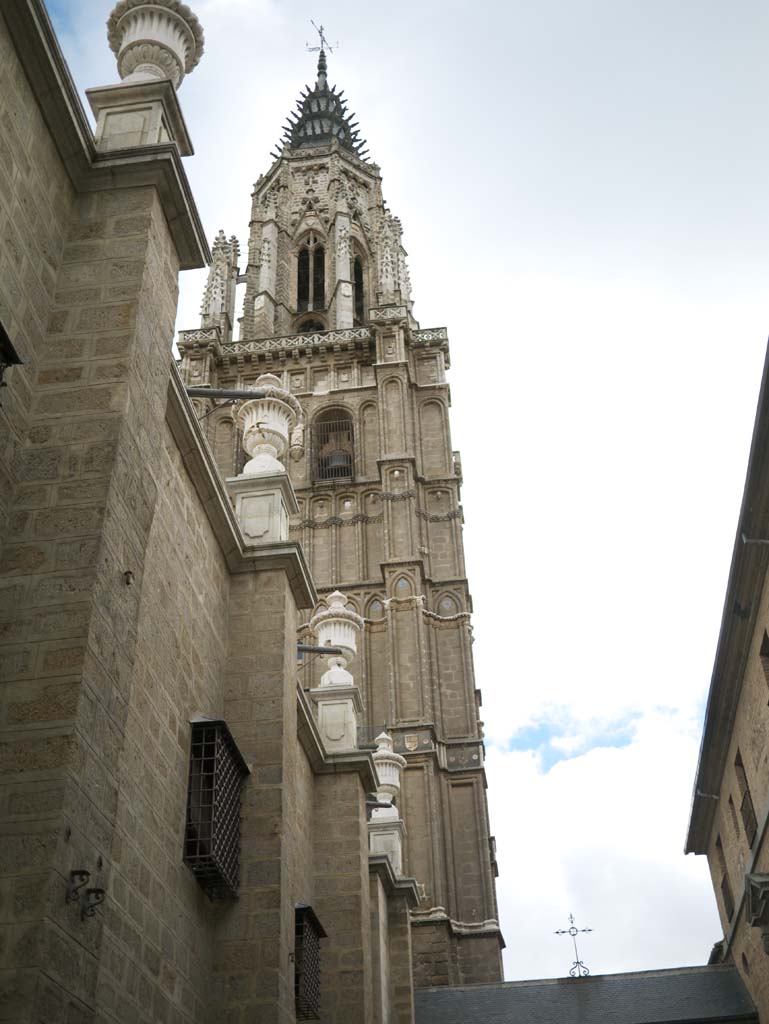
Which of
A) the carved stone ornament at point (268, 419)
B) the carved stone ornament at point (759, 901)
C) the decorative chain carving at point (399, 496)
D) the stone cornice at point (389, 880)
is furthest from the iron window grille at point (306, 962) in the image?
the decorative chain carving at point (399, 496)

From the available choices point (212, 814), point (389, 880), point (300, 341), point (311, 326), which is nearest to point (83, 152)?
point (212, 814)

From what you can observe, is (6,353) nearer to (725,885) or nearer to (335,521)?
(725,885)

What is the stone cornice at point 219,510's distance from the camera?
9.93 meters

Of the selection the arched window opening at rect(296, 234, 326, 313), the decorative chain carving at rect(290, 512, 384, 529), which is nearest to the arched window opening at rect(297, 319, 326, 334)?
the arched window opening at rect(296, 234, 326, 313)

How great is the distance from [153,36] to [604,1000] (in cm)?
1844

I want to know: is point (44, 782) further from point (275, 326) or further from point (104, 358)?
point (275, 326)

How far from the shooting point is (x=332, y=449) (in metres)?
40.2

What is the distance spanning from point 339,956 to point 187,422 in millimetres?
6465

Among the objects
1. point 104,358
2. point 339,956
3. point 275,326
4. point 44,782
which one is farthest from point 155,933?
point 275,326

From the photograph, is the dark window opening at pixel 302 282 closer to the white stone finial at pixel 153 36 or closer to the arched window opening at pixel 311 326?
the arched window opening at pixel 311 326

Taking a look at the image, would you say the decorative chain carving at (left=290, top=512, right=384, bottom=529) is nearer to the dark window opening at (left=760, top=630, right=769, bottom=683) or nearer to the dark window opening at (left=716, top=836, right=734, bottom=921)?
the dark window opening at (left=716, top=836, right=734, bottom=921)

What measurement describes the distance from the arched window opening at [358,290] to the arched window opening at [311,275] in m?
1.37

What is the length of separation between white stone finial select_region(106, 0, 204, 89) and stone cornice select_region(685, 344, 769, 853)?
671cm

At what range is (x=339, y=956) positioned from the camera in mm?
12664
